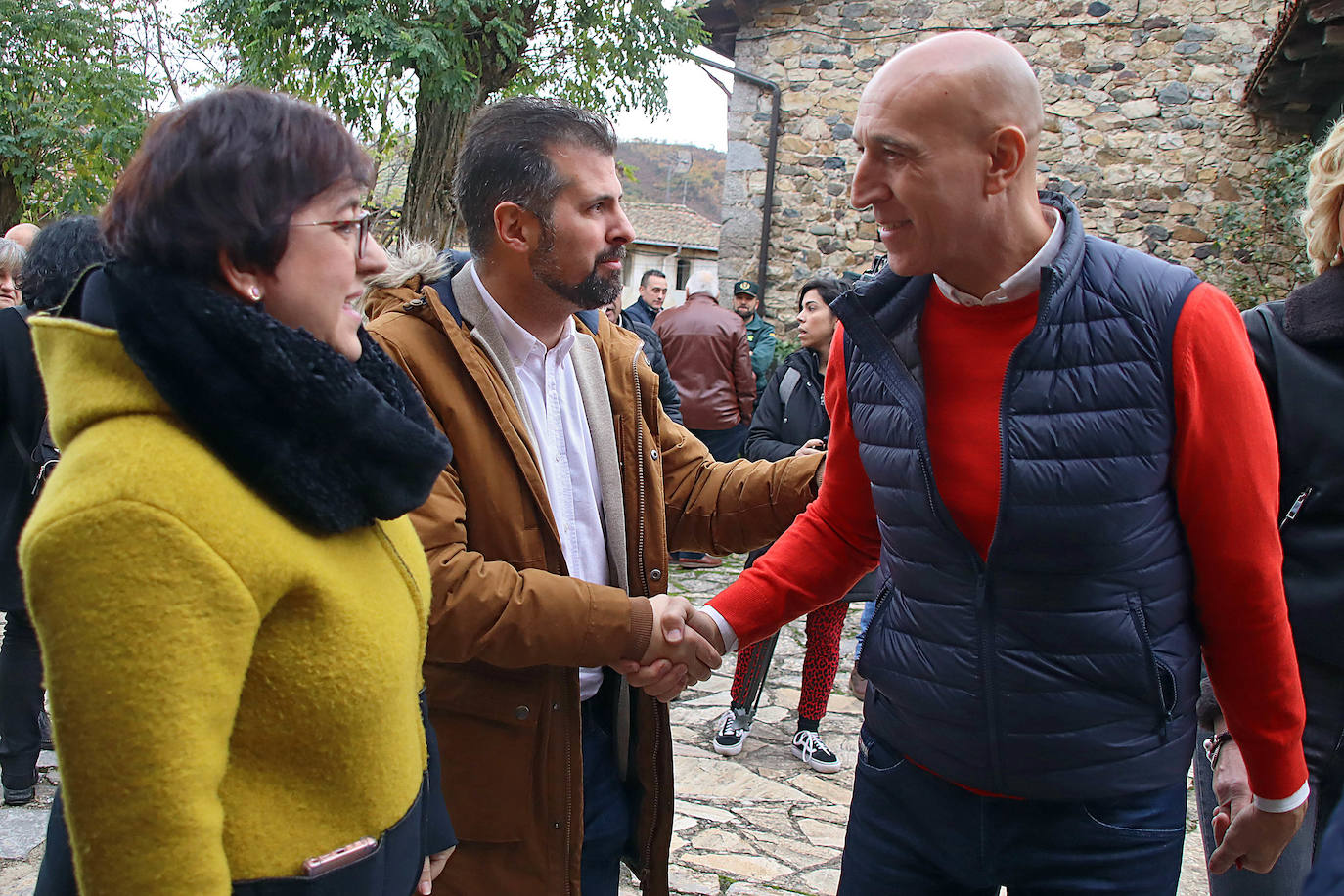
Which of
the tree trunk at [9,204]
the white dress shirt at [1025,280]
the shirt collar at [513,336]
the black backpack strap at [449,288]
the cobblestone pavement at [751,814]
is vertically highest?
the tree trunk at [9,204]

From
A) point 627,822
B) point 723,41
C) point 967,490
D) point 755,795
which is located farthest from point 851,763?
point 723,41

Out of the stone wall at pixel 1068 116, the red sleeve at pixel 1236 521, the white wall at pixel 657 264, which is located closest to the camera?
the red sleeve at pixel 1236 521

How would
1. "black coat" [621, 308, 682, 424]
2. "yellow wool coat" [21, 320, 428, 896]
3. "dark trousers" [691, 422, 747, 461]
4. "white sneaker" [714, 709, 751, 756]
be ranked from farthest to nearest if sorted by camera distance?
1. "dark trousers" [691, 422, 747, 461]
2. "black coat" [621, 308, 682, 424]
3. "white sneaker" [714, 709, 751, 756]
4. "yellow wool coat" [21, 320, 428, 896]

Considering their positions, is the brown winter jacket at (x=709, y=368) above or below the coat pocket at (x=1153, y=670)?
above

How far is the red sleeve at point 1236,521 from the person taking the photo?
64.6 inches

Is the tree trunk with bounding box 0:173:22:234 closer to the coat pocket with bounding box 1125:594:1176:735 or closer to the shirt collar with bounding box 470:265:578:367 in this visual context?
the shirt collar with bounding box 470:265:578:367

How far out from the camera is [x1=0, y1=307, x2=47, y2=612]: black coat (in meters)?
3.75

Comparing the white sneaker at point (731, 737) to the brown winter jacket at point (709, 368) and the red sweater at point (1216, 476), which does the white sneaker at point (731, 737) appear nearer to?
the red sweater at point (1216, 476)

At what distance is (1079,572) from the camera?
1.68 m

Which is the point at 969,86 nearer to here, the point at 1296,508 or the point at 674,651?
the point at 1296,508

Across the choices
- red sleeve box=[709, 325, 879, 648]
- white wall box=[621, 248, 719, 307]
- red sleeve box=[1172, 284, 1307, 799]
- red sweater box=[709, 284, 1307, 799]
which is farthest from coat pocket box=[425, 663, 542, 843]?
white wall box=[621, 248, 719, 307]

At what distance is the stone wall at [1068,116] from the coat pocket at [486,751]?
9258 mm

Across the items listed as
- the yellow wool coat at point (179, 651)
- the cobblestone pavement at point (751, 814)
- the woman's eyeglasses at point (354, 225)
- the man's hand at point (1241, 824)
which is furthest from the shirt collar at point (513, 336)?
the cobblestone pavement at point (751, 814)

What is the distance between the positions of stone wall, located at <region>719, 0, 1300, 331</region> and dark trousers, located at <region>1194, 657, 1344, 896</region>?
342 inches
